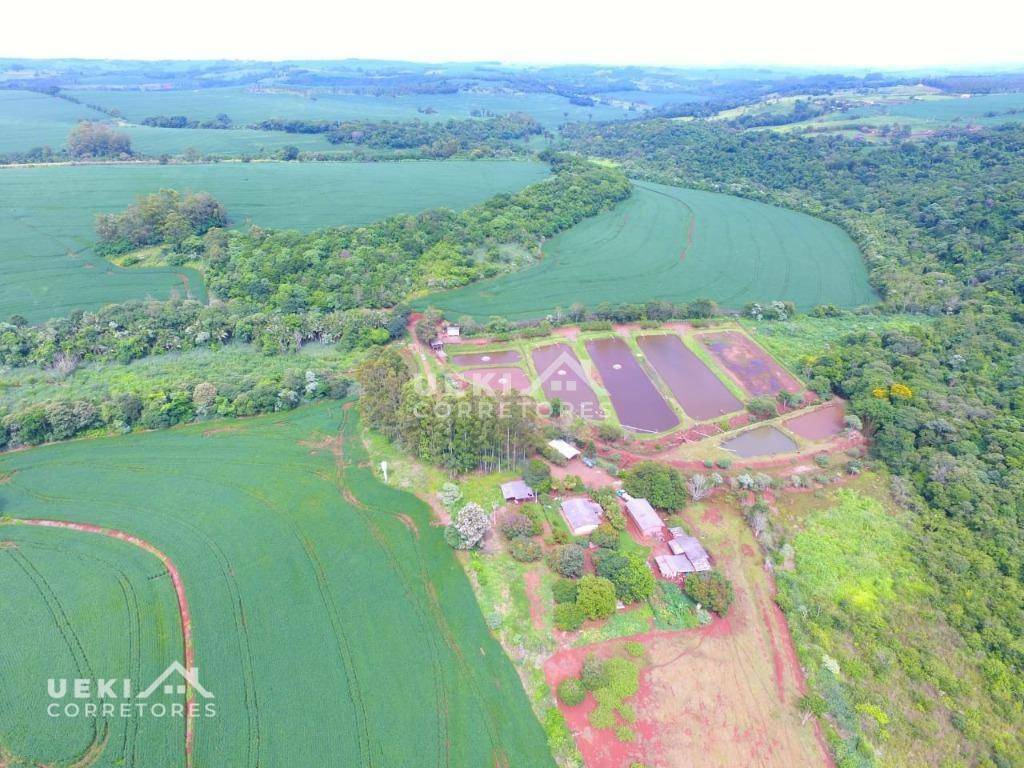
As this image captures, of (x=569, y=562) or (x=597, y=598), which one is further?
(x=569, y=562)

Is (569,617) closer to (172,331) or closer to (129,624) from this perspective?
(129,624)

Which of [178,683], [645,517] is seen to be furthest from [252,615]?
[645,517]

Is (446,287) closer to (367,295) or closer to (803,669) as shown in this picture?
(367,295)

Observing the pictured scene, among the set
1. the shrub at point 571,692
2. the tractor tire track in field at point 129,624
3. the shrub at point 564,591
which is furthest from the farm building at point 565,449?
the tractor tire track in field at point 129,624

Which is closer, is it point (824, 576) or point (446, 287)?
point (824, 576)

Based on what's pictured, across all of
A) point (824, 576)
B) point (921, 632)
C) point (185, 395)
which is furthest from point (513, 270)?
point (921, 632)

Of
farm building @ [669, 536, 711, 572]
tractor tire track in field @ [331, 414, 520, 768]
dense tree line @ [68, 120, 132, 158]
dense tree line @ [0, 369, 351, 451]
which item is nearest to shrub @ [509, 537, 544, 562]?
tractor tire track in field @ [331, 414, 520, 768]

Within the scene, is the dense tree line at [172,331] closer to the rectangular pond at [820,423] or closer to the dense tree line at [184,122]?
the rectangular pond at [820,423]
